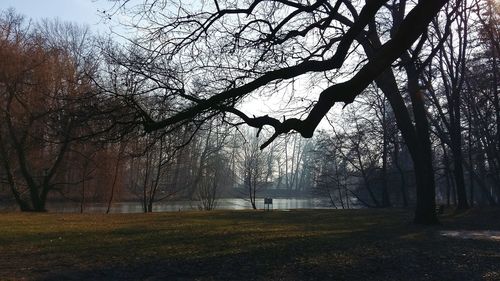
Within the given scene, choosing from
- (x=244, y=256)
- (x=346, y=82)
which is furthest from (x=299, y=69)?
(x=244, y=256)

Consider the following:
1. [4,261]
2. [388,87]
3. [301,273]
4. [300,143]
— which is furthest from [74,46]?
[300,143]

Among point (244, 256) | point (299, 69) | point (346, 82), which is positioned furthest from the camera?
point (244, 256)

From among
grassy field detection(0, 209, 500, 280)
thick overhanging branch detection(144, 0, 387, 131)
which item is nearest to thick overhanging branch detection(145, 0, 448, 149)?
thick overhanging branch detection(144, 0, 387, 131)

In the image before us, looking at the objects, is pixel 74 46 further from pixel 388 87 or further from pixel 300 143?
pixel 300 143

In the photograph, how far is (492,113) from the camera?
37.5 meters

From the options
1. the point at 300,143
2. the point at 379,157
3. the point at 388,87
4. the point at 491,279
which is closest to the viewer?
the point at 491,279

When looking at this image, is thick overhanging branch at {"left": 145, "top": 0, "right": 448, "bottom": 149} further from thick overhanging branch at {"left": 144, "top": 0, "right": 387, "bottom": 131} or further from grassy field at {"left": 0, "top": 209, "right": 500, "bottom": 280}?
grassy field at {"left": 0, "top": 209, "right": 500, "bottom": 280}

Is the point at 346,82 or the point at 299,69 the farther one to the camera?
Result: the point at 299,69

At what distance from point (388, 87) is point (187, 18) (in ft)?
39.2

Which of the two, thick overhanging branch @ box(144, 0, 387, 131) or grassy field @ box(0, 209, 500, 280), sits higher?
thick overhanging branch @ box(144, 0, 387, 131)

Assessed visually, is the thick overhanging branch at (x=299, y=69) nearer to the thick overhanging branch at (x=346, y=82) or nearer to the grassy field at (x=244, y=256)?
the thick overhanging branch at (x=346, y=82)

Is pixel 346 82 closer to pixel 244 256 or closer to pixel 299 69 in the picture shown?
pixel 299 69

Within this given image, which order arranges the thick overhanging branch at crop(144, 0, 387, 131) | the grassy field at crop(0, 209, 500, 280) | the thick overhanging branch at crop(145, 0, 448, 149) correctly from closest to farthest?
the thick overhanging branch at crop(145, 0, 448, 149) < the thick overhanging branch at crop(144, 0, 387, 131) < the grassy field at crop(0, 209, 500, 280)

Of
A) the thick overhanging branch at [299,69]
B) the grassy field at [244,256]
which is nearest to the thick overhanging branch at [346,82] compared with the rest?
the thick overhanging branch at [299,69]
